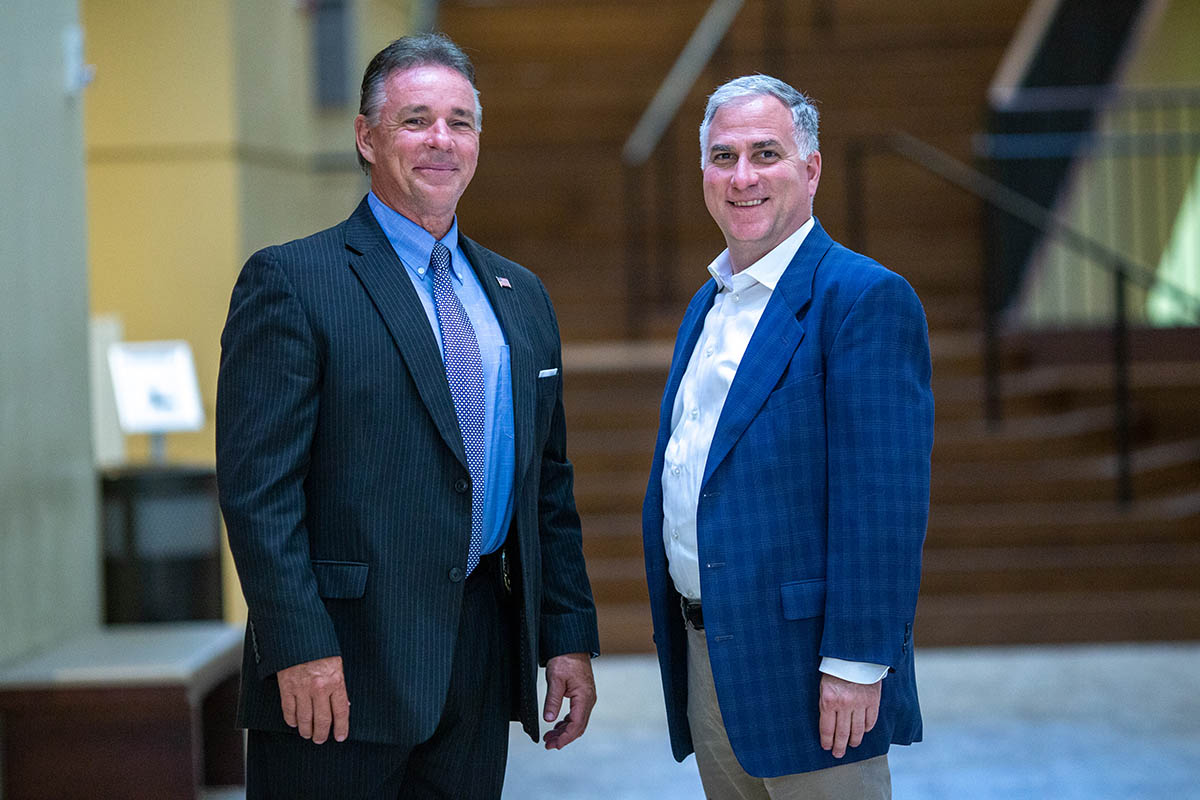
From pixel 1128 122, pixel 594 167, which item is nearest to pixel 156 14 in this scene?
pixel 594 167

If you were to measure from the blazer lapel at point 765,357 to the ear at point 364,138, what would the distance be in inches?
26.8

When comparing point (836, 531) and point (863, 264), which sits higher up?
point (863, 264)

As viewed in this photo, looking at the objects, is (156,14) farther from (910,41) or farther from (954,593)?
(910,41)

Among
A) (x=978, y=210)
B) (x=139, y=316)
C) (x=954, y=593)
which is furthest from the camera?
(x=978, y=210)

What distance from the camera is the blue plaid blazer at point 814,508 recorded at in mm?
2018

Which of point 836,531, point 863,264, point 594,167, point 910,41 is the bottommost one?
point 836,531

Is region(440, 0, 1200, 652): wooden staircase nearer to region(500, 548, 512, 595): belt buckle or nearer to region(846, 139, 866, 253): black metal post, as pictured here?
Result: region(846, 139, 866, 253): black metal post

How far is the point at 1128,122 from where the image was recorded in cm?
912

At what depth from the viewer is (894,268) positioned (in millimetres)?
7926

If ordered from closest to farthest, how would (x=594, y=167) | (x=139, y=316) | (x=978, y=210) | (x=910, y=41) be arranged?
(x=139, y=316)
(x=978, y=210)
(x=594, y=167)
(x=910, y=41)

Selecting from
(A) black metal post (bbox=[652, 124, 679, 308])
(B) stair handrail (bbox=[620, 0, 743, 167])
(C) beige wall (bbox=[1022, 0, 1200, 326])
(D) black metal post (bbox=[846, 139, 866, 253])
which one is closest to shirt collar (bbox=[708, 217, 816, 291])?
(B) stair handrail (bbox=[620, 0, 743, 167])

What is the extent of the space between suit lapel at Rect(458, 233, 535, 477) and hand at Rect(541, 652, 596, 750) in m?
0.39

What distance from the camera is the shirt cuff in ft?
6.63

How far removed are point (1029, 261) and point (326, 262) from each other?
23.3ft
